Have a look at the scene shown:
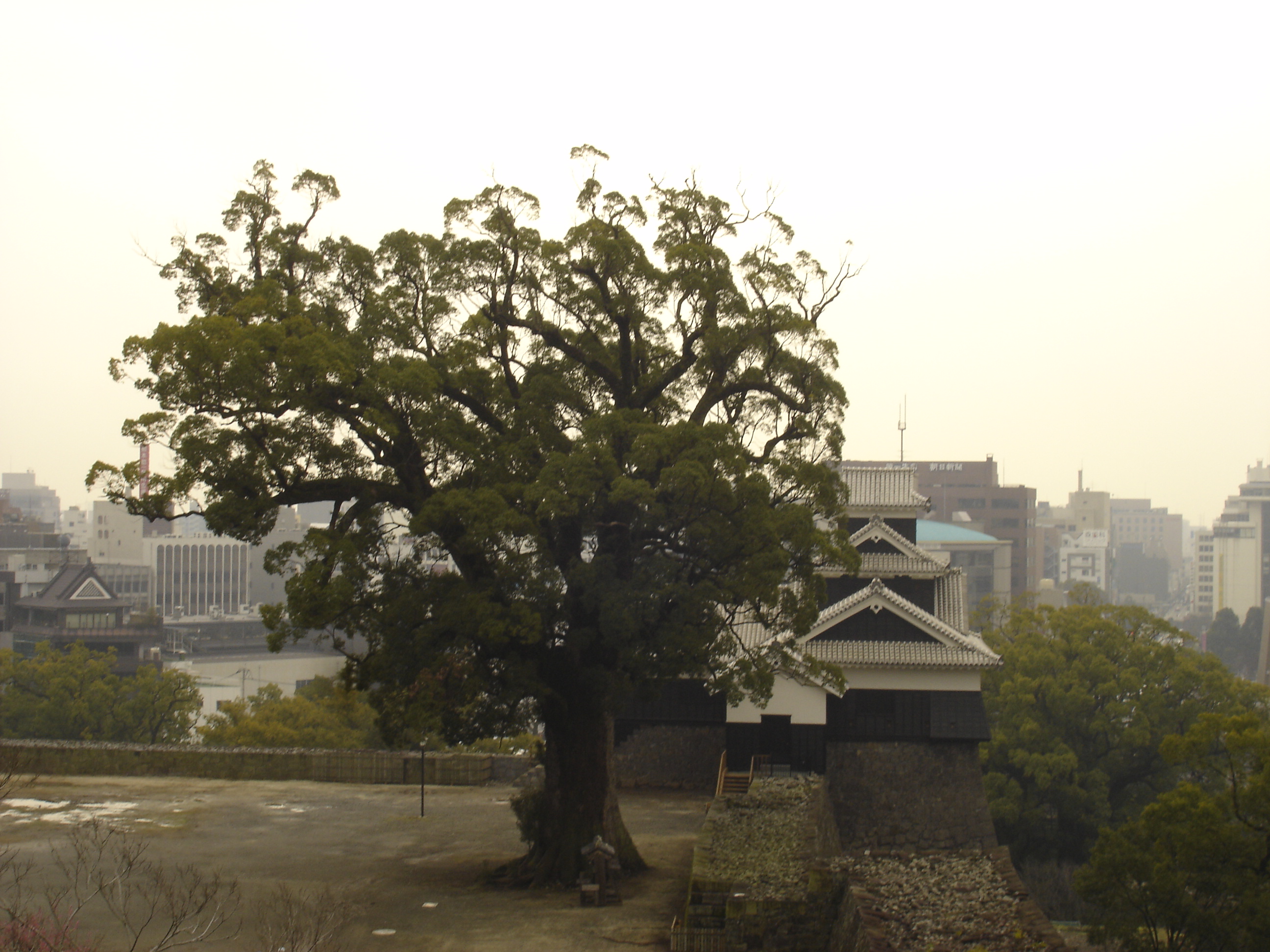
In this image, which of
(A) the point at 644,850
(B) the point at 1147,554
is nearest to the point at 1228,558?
(B) the point at 1147,554

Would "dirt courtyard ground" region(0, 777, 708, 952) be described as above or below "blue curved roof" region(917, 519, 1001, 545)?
below

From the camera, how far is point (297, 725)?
33.0 m

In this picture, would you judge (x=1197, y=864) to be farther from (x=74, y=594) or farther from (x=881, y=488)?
(x=74, y=594)

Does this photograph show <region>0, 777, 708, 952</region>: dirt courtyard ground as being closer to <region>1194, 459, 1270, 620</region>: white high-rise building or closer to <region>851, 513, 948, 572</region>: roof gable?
<region>851, 513, 948, 572</region>: roof gable

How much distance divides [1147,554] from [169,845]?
490ft

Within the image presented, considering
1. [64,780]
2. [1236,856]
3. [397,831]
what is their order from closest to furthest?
[1236,856] < [397,831] < [64,780]

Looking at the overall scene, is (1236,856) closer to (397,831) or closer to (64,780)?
(397,831)

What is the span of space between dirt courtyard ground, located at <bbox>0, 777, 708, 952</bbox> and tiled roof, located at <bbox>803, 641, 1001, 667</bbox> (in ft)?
12.5

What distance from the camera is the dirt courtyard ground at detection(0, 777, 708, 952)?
11.7 metres

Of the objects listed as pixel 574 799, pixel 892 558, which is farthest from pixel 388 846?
pixel 892 558

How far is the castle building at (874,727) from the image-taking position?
21.1 meters

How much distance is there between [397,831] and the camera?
16297mm

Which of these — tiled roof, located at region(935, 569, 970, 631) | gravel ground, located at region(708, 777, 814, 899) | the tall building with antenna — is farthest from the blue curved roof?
gravel ground, located at region(708, 777, 814, 899)

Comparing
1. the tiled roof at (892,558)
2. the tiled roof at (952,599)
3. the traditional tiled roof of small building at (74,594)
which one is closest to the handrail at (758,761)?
the tiled roof at (892,558)
